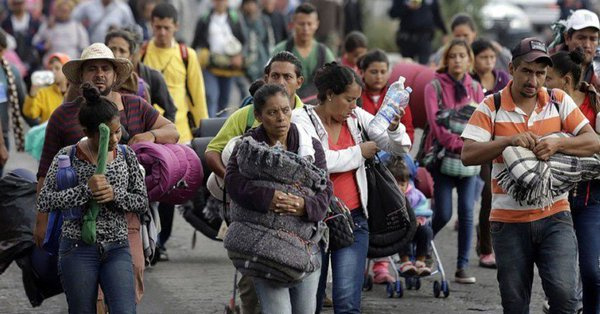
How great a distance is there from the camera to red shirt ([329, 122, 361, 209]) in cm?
813

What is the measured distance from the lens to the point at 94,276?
24.8 feet

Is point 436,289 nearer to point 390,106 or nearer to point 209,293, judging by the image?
point 209,293

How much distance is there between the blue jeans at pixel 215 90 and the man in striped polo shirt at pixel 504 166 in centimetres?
842

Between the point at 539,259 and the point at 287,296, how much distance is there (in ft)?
4.76

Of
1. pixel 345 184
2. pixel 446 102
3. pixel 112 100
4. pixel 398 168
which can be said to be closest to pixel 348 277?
pixel 345 184

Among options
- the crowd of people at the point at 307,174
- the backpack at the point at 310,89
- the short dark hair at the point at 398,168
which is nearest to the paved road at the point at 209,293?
the crowd of people at the point at 307,174

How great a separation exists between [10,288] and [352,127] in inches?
147

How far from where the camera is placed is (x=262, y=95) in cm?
750

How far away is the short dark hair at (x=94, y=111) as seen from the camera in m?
7.59

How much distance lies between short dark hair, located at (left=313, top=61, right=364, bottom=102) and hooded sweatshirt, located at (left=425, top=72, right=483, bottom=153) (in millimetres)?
3034

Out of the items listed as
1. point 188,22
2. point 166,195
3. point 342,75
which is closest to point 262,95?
point 342,75

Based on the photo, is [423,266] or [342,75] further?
[423,266]

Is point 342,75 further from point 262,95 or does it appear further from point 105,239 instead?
point 105,239

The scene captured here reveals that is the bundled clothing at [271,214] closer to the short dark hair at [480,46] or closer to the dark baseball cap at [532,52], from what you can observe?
the dark baseball cap at [532,52]
